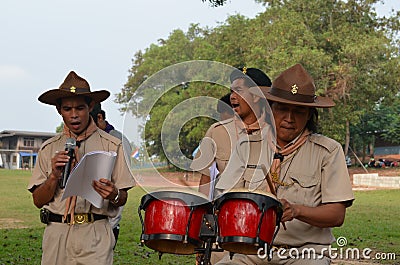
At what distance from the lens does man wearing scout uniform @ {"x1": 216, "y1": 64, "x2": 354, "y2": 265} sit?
421cm

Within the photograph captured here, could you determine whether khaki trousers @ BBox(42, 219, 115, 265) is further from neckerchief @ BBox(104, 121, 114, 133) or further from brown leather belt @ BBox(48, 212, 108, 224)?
neckerchief @ BBox(104, 121, 114, 133)

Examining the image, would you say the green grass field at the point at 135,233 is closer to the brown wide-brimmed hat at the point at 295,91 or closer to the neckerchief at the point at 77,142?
the neckerchief at the point at 77,142

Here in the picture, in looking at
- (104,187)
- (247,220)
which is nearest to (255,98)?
(247,220)

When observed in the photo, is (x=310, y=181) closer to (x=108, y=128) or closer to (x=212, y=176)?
(x=212, y=176)

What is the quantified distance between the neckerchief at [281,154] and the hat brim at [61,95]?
1.69m

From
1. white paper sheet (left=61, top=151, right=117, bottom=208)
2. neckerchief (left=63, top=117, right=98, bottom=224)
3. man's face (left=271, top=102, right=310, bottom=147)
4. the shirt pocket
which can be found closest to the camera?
the shirt pocket

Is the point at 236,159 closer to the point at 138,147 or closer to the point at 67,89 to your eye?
the point at 138,147

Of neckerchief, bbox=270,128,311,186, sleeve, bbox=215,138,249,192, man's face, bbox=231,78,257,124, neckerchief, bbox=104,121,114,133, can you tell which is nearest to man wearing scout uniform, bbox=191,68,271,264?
man's face, bbox=231,78,257,124

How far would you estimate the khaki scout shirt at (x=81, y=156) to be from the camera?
527 cm

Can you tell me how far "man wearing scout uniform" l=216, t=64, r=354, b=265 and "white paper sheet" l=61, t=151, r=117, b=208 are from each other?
101cm

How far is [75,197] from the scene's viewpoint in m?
5.20

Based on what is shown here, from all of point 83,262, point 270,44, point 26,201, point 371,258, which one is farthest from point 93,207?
point 270,44

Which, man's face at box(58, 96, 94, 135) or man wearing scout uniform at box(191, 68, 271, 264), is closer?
man wearing scout uniform at box(191, 68, 271, 264)

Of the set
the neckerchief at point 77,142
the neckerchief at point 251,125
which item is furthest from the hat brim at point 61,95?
the neckerchief at point 251,125
